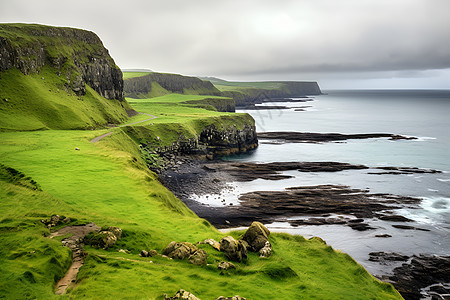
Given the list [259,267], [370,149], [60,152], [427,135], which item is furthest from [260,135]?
[259,267]

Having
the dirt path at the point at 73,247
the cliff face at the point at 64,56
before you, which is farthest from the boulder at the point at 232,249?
the cliff face at the point at 64,56

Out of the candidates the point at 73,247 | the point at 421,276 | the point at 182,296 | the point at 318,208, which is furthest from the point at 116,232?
the point at 318,208

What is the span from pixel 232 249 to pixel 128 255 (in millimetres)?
8064

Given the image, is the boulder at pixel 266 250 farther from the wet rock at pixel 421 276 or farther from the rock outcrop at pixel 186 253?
the wet rock at pixel 421 276

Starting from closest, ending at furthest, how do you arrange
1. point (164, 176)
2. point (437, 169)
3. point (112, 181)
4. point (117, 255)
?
point (117, 255), point (112, 181), point (164, 176), point (437, 169)

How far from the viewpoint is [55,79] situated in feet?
306

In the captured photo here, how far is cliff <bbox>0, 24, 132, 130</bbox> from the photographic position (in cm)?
7631

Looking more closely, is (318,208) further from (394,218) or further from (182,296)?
(182,296)

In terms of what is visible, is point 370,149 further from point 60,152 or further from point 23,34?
point 23,34

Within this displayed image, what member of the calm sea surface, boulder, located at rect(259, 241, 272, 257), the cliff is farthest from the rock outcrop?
the cliff

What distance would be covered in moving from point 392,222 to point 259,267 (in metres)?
35.9

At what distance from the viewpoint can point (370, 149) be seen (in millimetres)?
114938

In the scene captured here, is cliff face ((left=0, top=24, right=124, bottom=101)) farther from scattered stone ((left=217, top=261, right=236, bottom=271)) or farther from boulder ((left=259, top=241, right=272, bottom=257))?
scattered stone ((left=217, top=261, right=236, bottom=271))

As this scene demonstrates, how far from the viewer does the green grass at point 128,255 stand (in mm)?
17688
